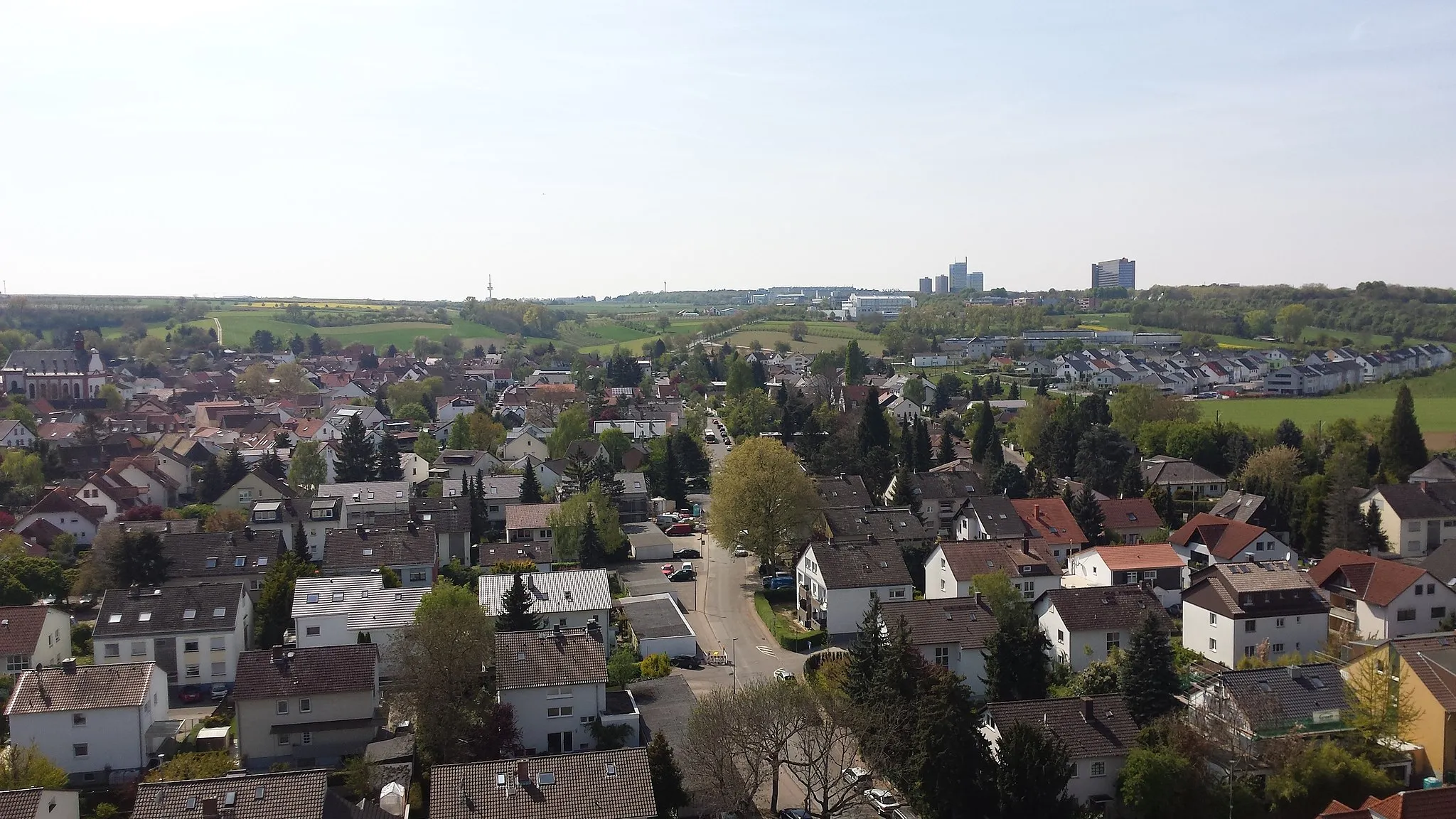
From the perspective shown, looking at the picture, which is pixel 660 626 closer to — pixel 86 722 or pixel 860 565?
pixel 860 565

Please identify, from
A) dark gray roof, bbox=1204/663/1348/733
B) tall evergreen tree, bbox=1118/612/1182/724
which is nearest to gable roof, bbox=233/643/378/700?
tall evergreen tree, bbox=1118/612/1182/724

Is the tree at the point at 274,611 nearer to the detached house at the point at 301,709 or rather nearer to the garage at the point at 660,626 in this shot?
the detached house at the point at 301,709

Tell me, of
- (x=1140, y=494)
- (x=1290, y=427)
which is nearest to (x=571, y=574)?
(x=1140, y=494)

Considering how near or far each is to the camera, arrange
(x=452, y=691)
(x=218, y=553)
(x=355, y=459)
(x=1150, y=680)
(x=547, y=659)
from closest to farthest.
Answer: (x=452, y=691) → (x=1150, y=680) → (x=547, y=659) → (x=218, y=553) → (x=355, y=459)

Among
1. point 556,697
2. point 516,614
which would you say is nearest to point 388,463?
point 516,614

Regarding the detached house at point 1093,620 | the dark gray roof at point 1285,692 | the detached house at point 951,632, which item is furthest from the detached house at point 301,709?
the dark gray roof at point 1285,692

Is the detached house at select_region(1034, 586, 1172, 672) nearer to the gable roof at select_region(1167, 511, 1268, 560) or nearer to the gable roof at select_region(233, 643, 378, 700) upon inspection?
the gable roof at select_region(1167, 511, 1268, 560)

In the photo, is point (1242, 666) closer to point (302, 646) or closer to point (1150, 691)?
point (1150, 691)
